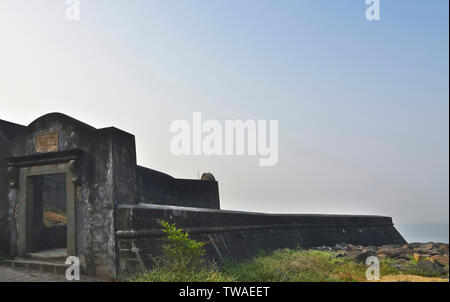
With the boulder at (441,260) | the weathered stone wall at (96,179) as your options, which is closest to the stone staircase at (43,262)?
the weathered stone wall at (96,179)

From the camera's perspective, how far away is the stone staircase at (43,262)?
774 cm

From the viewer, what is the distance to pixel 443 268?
830 cm

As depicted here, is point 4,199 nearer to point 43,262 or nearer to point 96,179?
point 43,262

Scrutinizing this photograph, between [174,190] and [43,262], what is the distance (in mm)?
8427

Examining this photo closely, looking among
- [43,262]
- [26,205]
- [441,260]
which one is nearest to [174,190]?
[26,205]

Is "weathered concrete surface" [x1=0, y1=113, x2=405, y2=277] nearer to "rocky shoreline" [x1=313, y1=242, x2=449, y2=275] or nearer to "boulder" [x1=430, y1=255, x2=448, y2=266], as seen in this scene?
"rocky shoreline" [x1=313, y1=242, x2=449, y2=275]

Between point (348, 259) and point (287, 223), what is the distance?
15.0ft

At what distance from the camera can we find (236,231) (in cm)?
1066

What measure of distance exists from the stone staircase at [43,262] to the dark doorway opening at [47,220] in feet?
1.05

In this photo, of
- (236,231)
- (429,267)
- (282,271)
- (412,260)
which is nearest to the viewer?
(282,271)

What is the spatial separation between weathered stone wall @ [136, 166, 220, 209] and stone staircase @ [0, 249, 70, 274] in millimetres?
5415
